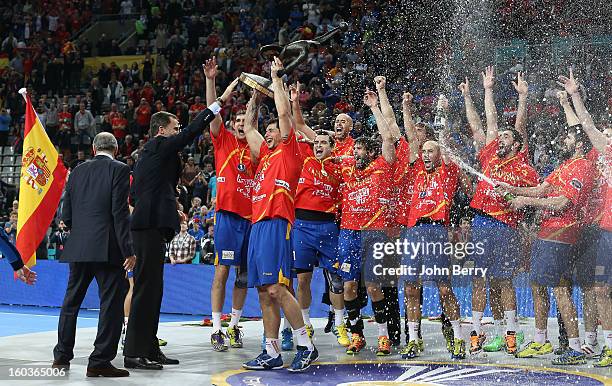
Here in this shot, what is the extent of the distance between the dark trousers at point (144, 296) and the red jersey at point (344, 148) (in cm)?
234

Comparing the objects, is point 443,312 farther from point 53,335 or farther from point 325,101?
point 325,101

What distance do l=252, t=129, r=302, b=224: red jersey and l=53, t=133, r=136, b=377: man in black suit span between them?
112cm

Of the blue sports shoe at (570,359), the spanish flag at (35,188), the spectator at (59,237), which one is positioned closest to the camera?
the blue sports shoe at (570,359)

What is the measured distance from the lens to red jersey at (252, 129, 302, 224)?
24.2 feet

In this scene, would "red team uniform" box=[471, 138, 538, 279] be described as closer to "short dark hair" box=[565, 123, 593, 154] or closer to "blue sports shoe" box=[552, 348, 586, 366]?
"short dark hair" box=[565, 123, 593, 154]

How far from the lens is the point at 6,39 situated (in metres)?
26.0

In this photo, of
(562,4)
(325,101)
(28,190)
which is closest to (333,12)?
(325,101)

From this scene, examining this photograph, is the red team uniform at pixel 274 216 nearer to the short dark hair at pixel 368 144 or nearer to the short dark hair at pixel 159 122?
the short dark hair at pixel 159 122

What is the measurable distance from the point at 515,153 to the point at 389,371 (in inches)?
98.3

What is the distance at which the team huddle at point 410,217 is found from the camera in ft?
25.5

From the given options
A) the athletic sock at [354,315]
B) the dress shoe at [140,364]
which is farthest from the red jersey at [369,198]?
the dress shoe at [140,364]

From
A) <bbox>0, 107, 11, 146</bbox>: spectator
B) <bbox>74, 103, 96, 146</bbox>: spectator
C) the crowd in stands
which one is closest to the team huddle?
the crowd in stands

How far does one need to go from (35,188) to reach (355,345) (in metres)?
4.67

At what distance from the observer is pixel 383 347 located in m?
8.27
